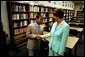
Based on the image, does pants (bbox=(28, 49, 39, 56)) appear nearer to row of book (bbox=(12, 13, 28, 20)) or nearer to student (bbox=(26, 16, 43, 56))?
student (bbox=(26, 16, 43, 56))

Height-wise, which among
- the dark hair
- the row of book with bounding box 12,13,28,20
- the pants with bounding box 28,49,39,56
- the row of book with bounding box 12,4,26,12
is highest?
the row of book with bounding box 12,4,26,12

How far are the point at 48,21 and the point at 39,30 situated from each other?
14.3 feet

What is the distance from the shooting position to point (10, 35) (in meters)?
4.65

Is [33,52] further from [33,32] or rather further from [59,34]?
[59,34]

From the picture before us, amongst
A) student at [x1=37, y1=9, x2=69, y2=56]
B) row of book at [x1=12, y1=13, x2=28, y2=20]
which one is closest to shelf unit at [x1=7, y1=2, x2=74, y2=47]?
row of book at [x1=12, y1=13, x2=28, y2=20]

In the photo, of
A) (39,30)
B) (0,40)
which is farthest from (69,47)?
(0,40)

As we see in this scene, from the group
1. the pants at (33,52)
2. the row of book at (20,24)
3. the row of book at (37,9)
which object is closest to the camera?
the pants at (33,52)

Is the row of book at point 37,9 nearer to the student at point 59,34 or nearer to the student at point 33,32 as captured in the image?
the student at point 33,32

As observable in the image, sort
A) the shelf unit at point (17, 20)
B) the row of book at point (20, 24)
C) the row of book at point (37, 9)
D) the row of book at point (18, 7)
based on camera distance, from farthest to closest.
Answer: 1. the row of book at point (37, 9)
2. the row of book at point (20, 24)
3. the row of book at point (18, 7)
4. the shelf unit at point (17, 20)

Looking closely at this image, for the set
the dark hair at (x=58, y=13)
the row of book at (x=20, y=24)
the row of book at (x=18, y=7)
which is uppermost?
the row of book at (x=18, y=7)

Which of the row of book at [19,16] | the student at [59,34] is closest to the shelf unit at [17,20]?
the row of book at [19,16]

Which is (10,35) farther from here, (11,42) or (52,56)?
(52,56)

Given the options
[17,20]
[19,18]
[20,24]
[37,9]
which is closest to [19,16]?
[19,18]

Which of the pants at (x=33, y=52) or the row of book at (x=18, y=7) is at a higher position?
the row of book at (x=18, y=7)
